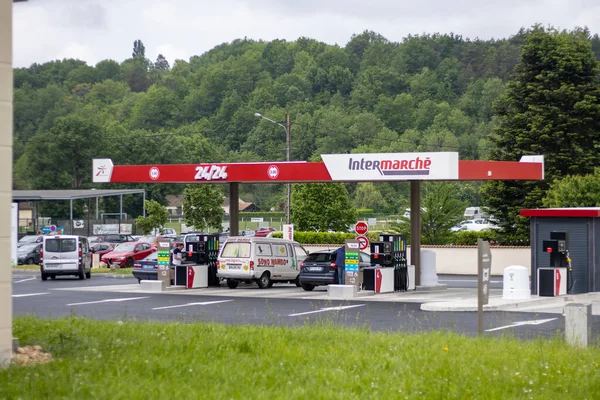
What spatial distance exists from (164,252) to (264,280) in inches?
145

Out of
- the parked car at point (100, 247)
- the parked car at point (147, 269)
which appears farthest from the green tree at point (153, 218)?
the parked car at point (147, 269)

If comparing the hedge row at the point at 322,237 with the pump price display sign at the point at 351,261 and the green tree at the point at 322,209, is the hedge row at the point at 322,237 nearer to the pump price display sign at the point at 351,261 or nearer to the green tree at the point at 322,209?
the green tree at the point at 322,209

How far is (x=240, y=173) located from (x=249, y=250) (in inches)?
134

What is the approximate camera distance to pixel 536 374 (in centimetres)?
1083

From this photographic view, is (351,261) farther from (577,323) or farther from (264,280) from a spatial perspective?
(577,323)

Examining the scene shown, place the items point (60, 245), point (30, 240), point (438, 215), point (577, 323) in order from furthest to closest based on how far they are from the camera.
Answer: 1. point (30, 240)
2. point (438, 215)
3. point (60, 245)
4. point (577, 323)

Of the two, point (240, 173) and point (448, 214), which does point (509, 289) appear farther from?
point (448, 214)

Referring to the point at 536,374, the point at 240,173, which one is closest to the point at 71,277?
the point at 240,173

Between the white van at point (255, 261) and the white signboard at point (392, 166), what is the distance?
3382 mm

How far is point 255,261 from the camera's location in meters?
31.9

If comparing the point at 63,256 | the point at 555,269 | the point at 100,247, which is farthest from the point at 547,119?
the point at 63,256

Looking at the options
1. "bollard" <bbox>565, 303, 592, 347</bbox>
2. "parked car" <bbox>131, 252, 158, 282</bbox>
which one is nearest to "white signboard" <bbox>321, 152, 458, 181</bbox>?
"parked car" <bbox>131, 252, 158, 282</bbox>

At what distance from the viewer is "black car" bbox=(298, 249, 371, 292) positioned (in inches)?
1210

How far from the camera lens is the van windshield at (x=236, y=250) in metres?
31.7
